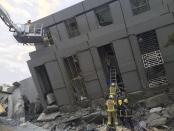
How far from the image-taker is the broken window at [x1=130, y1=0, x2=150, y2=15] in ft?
77.3

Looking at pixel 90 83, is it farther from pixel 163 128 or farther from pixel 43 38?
pixel 163 128

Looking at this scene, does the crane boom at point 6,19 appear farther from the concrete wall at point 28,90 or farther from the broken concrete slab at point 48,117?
the concrete wall at point 28,90

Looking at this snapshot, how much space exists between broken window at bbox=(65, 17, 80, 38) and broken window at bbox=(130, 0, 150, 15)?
4.74 meters

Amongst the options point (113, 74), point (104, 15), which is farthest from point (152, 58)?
point (104, 15)

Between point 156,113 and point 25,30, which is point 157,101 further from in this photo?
point 25,30

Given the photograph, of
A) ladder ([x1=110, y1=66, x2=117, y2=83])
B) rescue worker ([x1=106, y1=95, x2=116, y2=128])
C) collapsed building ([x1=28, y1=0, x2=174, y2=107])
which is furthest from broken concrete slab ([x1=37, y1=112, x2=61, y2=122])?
rescue worker ([x1=106, y1=95, x2=116, y2=128])

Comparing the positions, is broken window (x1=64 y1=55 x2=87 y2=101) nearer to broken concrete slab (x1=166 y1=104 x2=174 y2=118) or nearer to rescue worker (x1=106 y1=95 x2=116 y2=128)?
rescue worker (x1=106 y1=95 x2=116 y2=128)

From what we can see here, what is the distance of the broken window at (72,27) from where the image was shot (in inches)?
1024

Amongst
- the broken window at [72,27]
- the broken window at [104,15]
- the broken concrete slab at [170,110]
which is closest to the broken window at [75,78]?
the broken window at [72,27]

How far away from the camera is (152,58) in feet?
78.0

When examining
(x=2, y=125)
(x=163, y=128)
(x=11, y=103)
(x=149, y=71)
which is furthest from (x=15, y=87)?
(x=2, y=125)

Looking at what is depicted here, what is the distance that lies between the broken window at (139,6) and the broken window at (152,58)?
162 centimetres

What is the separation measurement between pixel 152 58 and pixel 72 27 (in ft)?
22.2

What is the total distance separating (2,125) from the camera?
11695mm
